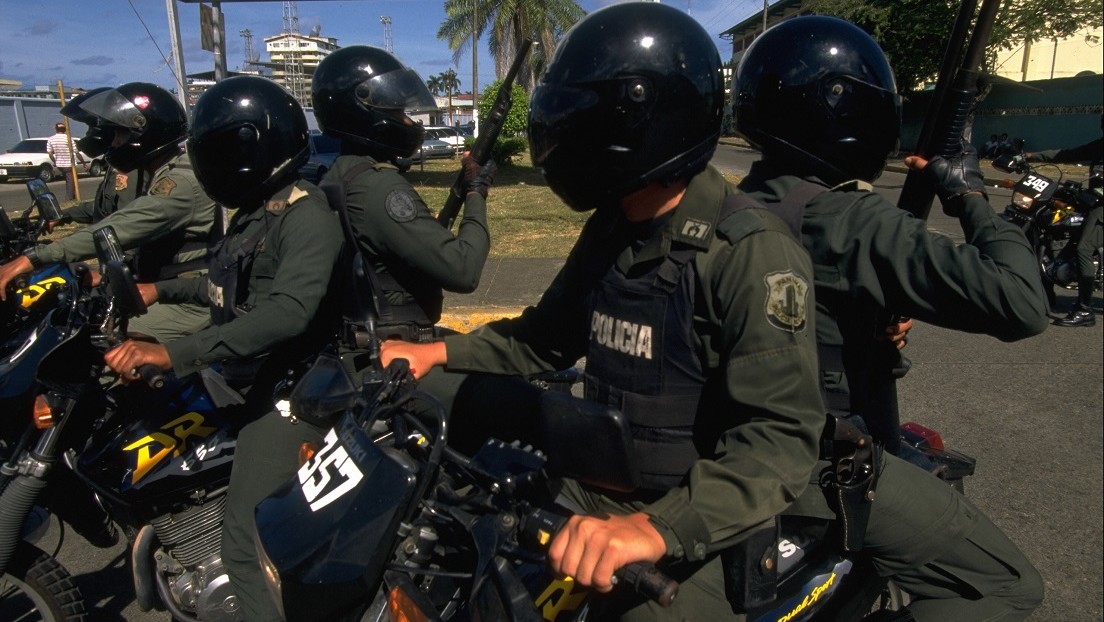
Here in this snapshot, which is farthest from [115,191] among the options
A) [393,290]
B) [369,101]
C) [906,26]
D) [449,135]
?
[449,135]

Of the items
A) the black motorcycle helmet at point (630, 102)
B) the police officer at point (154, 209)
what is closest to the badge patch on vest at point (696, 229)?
the black motorcycle helmet at point (630, 102)

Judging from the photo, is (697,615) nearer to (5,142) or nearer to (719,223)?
(719,223)

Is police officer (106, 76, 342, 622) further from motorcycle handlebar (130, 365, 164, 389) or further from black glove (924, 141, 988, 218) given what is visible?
black glove (924, 141, 988, 218)

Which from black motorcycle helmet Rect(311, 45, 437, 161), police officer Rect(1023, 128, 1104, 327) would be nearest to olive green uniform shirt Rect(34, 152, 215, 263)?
black motorcycle helmet Rect(311, 45, 437, 161)

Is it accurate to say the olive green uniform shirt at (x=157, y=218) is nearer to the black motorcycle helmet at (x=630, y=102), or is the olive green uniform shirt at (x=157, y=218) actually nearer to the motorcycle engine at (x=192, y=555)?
the motorcycle engine at (x=192, y=555)

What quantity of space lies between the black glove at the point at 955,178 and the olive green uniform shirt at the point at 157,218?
3405mm

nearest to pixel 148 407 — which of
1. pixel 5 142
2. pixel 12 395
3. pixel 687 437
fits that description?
pixel 12 395

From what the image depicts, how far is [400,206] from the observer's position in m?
2.90

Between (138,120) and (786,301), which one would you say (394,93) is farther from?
(786,301)

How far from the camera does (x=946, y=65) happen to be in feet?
8.37

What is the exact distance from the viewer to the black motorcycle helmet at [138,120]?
161 inches

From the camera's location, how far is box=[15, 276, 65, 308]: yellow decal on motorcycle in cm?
374

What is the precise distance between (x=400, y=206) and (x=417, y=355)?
0.94 m

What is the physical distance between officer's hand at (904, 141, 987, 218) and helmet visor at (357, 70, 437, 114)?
2049mm
